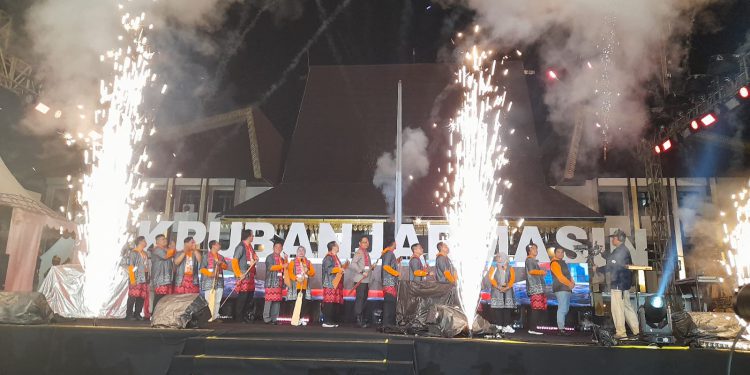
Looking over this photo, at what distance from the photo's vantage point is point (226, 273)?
10.8m

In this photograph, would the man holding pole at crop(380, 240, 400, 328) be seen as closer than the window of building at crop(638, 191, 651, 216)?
Yes

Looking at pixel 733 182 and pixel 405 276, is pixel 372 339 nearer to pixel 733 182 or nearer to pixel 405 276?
pixel 405 276

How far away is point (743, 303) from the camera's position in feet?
11.5

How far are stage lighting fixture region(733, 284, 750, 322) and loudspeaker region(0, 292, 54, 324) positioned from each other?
8030 millimetres

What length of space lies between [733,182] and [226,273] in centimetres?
1649

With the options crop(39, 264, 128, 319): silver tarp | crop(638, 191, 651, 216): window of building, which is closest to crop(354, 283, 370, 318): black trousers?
crop(39, 264, 128, 319): silver tarp

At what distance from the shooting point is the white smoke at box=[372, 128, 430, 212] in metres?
14.7

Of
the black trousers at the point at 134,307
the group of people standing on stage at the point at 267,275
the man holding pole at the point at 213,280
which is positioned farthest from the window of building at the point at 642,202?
the black trousers at the point at 134,307

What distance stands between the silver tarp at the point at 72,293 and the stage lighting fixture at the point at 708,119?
12.9m

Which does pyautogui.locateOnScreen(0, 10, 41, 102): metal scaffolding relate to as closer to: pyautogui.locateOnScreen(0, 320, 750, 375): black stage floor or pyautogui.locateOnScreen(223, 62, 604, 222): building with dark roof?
pyautogui.locateOnScreen(223, 62, 604, 222): building with dark roof

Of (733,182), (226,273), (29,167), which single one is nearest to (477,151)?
(226,273)

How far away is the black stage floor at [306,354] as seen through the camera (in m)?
5.73

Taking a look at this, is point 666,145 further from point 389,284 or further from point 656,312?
point 389,284

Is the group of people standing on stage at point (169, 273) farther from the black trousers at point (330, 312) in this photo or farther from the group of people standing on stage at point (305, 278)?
the black trousers at point (330, 312)
